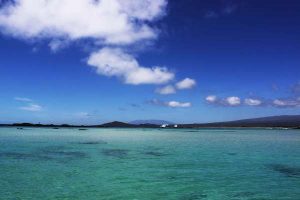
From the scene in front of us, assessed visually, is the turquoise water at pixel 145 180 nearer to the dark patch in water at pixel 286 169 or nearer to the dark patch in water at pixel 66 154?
the dark patch in water at pixel 286 169

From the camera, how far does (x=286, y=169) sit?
28891 millimetres

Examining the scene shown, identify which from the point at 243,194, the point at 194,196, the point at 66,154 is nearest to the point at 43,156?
the point at 66,154

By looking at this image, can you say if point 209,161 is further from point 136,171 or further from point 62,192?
point 62,192

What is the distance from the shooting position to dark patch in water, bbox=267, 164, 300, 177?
1025 inches

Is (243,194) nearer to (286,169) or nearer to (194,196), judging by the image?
(194,196)

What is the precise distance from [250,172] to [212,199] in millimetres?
9921

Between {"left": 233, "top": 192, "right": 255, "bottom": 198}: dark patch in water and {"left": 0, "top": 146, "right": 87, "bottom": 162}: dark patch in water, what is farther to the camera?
{"left": 0, "top": 146, "right": 87, "bottom": 162}: dark patch in water

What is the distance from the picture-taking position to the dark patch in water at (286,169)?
85.5 ft

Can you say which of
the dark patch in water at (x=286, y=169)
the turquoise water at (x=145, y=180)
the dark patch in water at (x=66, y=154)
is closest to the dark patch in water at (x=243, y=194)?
the turquoise water at (x=145, y=180)

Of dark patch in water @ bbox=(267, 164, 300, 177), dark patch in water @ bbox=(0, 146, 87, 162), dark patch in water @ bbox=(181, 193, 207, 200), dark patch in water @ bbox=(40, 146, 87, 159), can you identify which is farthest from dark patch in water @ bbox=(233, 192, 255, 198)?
dark patch in water @ bbox=(40, 146, 87, 159)

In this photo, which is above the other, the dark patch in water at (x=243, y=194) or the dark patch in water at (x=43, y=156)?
the dark patch in water at (x=43, y=156)

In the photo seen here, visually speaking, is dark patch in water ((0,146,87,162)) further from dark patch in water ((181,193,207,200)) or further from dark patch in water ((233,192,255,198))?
dark patch in water ((233,192,255,198))

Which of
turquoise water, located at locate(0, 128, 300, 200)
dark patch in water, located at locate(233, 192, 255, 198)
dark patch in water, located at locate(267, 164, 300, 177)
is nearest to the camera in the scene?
turquoise water, located at locate(0, 128, 300, 200)

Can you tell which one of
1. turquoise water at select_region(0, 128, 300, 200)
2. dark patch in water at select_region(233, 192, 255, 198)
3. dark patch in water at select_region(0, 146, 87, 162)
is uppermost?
dark patch in water at select_region(0, 146, 87, 162)
